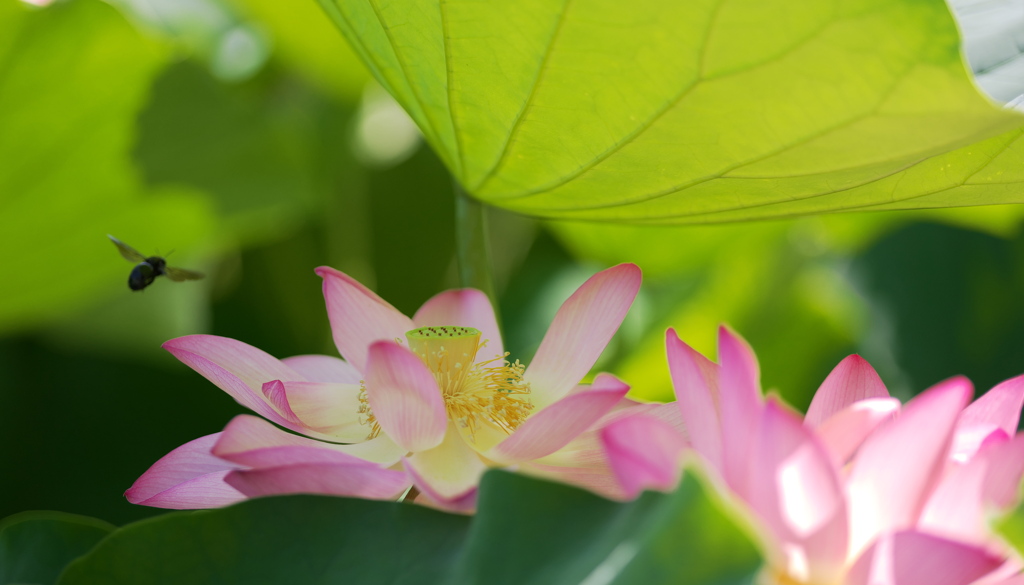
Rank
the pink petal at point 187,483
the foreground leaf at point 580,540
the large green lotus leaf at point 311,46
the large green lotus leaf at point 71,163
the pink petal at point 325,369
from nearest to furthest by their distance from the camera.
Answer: the foreground leaf at point 580,540 → the pink petal at point 187,483 → the pink petal at point 325,369 → the large green lotus leaf at point 71,163 → the large green lotus leaf at point 311,46

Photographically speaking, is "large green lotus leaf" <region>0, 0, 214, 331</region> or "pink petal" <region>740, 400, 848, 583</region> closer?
"pink petal" <region>740, 400, 848, 583</region>

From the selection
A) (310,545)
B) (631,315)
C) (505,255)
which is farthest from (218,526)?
(505,255)

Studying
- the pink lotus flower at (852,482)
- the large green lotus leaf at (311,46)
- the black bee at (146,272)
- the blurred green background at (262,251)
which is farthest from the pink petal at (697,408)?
the large green lotus leaf at (311,46)

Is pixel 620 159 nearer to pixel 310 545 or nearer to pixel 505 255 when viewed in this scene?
pixel 310 545

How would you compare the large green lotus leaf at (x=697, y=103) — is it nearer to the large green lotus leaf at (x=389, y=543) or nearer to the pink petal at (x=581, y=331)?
the pink petal at (x=581, y=331)

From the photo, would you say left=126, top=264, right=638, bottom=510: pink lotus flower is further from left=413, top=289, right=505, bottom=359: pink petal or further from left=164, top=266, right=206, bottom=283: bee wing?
left=164, top=266, right=206, bottom=283: bee wing

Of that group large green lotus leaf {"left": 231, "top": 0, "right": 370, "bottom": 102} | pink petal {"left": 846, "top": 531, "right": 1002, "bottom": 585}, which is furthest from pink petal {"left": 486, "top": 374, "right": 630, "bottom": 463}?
large green lotus leaf {"left": 231, "top": 0, "right": 370, "bottom": 102}
